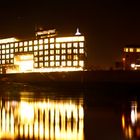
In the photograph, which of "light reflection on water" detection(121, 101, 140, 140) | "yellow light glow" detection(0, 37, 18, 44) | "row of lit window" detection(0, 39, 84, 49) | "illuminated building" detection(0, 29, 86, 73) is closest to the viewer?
"light reflection on water" detection(121, 101, 140, 140)

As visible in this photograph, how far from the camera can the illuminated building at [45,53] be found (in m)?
133

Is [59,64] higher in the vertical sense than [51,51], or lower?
lower

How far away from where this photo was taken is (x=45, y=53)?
141 m

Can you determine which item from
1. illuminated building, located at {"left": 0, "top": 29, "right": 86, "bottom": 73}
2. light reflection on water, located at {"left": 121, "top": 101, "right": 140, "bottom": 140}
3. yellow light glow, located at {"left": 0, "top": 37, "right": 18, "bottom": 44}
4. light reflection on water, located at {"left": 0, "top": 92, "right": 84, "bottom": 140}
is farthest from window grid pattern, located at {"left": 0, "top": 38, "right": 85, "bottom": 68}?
light reflection on water, located at {"left": 121, "top": 101, "right": 140, "bottom": 140}

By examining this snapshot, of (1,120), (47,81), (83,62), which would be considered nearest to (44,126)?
(1,120)

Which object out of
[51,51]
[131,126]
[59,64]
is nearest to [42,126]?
[131,126]

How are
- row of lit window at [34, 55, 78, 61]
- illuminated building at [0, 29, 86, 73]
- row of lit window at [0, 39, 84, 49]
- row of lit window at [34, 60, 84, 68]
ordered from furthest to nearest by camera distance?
row of lit window at [0, 39, 84, 49], illuminated building at [0, 29, 86, 73], row of lit window at [34, 55, 78, 61], row of lit window at [34, 60, 84, 68]

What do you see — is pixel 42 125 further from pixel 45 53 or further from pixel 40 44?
pixel 40 44

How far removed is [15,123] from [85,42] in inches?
4314

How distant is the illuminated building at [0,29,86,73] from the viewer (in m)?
133

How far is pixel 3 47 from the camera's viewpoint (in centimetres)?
15912

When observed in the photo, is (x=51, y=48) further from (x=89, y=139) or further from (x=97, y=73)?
(x=89, y=139)

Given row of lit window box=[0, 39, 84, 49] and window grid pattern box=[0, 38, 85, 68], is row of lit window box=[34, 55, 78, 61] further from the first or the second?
row of lit window box=[0, 39, 84, 49]

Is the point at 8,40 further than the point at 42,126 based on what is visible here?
Yes
